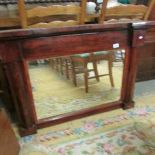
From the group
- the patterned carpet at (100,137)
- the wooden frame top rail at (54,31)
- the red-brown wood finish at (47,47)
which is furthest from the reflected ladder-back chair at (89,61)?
the patterned carpet at (100,137)

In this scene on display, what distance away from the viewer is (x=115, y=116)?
1821 mm

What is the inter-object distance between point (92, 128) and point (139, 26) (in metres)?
0.95

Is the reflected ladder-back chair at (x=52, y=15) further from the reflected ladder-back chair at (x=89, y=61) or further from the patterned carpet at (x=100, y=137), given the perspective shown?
the patterned carpet at (x=100, y=137)

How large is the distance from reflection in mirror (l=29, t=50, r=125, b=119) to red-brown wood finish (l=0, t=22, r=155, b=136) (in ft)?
0.34

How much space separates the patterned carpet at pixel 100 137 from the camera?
1.45m

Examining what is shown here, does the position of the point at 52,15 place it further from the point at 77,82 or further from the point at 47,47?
the point at 77,82

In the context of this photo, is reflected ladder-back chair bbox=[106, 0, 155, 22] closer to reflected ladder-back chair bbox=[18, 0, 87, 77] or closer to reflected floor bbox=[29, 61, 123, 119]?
reflected ladder-back chair bbox=[18, 0, 87, 77]

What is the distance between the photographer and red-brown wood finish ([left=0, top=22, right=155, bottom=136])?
1.28 meters

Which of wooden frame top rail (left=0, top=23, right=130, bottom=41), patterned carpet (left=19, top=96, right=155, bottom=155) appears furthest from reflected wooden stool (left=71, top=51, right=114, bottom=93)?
patterned carpet (left=19, top=96, right=155, bottom=155)

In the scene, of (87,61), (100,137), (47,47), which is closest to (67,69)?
(87,61)

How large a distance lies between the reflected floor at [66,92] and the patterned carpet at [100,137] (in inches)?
6.3

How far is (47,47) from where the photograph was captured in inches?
53.4

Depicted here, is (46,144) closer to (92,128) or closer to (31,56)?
(92,128)

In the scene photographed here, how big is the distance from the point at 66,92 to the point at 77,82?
0.16 m
